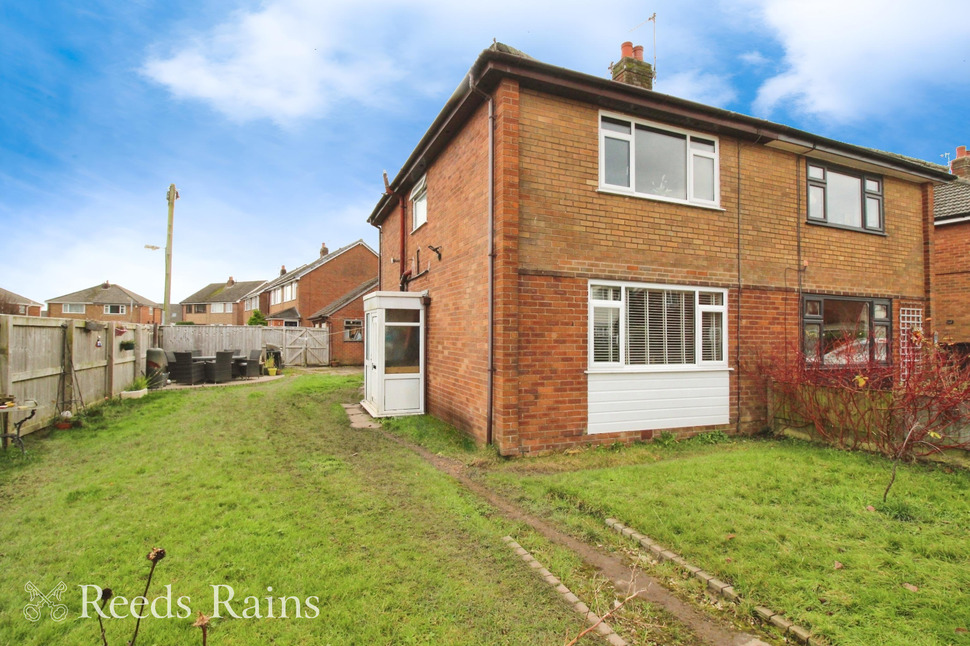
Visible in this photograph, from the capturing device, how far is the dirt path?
2.65 m

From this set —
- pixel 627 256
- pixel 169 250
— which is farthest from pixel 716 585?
pixel 169 250

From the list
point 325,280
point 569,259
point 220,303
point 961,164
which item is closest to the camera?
point 569,259

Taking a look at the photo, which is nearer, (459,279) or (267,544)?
(267,544)

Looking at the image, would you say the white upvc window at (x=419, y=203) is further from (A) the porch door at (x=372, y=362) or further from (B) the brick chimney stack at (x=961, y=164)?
(B) the brick chimney stack at (x=961, y=164)

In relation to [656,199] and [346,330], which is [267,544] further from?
[346,330]

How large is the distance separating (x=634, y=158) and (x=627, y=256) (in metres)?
1.60

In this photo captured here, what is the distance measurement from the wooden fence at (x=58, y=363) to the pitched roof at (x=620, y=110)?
7.02m

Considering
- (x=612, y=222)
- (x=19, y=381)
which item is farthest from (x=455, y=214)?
(x=19, y=381)

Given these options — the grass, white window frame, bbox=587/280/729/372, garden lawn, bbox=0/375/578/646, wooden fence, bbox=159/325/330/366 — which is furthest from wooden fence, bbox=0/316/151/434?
white window frame, bbox=587/280/729/372

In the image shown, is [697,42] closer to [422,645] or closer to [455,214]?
[455,214]

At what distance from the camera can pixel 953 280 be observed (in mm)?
12883

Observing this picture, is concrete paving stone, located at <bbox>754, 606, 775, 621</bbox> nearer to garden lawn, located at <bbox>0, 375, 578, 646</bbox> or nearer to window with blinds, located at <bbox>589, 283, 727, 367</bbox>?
garden lawn, located at <bbox>0, 375, 578, 646</bbox>

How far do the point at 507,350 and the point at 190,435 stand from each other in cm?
539

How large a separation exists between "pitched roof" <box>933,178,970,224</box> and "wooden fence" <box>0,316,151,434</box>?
19.9m
